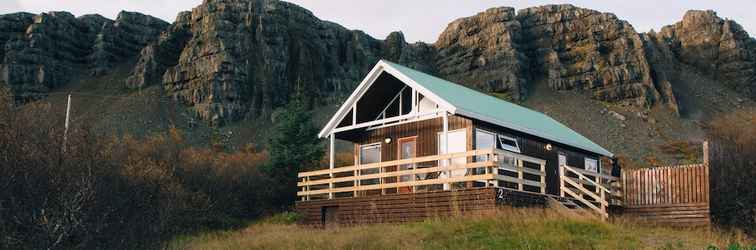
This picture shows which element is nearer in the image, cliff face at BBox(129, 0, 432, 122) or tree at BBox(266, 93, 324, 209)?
tree at BBox(266, 93, 324, 209)

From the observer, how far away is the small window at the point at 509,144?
77.5 feet

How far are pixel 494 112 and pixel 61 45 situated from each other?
3431 inches

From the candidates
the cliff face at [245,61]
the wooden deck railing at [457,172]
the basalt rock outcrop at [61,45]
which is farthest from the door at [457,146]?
the basalt rock outcrop at [61,45]

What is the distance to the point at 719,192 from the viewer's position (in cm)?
2708

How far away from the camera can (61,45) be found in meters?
96.8

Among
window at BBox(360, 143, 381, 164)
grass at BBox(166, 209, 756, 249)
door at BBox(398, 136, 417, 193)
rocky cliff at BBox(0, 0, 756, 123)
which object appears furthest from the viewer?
rocky cliff at BBox(0, 0, 756, 123)

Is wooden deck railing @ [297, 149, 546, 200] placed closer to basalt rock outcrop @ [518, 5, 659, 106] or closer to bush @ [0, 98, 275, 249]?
bush @ [0, 98, 275, 249]

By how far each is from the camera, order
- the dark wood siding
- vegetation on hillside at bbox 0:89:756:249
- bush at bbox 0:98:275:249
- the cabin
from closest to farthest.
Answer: bush at bbox 0:98:275:249, vegetation on hillside at bbox 0:89:756:249, the cabin, the dark wood siding

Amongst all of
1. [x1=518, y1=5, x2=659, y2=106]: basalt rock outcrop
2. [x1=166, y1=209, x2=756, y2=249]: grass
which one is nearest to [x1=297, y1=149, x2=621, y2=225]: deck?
[x1=166, y1=209, x2=756, y2=249]: grass

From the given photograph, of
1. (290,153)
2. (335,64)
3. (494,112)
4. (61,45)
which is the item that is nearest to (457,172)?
(494,112)

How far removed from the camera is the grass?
15891mm

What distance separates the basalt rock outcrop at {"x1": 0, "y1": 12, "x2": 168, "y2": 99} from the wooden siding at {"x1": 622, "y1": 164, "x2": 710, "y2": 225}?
8072cm

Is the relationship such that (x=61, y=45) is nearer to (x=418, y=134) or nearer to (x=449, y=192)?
(x=418, y=134)

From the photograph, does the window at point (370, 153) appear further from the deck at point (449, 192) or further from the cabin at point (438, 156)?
the deck at point (449, 192)
